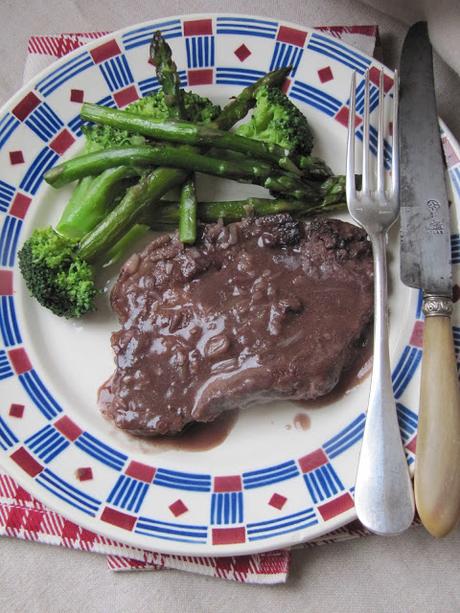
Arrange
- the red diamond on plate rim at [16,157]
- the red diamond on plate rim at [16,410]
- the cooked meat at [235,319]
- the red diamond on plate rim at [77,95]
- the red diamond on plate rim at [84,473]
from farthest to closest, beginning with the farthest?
the red diamond on plate rim at [77,95]
the red diamond on plate rim at [16,157]
the red diamond on plate rim at [16,410]
the red diamond on plate rim at [84,473]
the cooked meat at [235,319]

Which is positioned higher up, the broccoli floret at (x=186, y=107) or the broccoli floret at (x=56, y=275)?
the broccoli floret at (x=186, y=107)

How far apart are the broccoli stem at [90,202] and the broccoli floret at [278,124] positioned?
91 cm

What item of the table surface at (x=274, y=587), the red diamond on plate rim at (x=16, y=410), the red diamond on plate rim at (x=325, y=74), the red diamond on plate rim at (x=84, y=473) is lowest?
the table surface at (x=274, y=587)

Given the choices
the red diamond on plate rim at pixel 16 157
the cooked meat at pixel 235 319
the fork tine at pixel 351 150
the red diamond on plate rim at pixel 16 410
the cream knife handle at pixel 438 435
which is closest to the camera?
the cream knife handle at pixel 438 435

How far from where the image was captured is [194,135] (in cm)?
466

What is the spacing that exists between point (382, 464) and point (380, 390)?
0.44 m

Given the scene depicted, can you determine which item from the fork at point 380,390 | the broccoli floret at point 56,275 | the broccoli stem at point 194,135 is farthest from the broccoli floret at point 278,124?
the broccoli floret at point 56,275

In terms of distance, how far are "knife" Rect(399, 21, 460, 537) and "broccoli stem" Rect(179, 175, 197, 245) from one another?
1.39m

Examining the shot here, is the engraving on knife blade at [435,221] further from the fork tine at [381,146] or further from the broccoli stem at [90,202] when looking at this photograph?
the broccoli stem at [90,202]

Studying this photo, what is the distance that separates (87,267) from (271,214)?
1.30 meters

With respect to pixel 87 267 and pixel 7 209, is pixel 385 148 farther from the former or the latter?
pixel 7 209

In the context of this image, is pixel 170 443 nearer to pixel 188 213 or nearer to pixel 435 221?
pixel 188 213

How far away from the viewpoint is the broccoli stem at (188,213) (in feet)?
15.4

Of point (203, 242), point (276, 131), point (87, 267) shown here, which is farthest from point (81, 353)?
point (276, 131)
